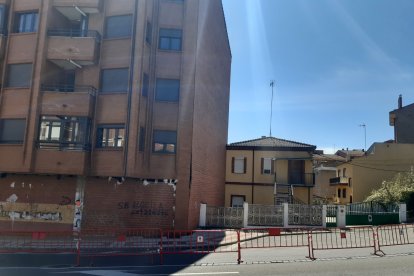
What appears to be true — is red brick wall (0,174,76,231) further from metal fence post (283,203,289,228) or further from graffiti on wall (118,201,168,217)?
metal fence post (283,203,289,228)

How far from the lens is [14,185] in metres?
22.5

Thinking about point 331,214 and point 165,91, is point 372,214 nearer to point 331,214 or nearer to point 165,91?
point 331,214

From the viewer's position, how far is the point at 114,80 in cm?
2266

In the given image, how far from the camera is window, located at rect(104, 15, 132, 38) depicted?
2286 centimetres

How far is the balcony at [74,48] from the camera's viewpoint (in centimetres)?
2241

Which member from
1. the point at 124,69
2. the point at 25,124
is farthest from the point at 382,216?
the point at 25,124

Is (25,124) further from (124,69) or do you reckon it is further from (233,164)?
(233,164)

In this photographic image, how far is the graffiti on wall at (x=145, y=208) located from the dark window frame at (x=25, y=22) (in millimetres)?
11504

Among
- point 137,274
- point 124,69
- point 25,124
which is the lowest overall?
point 137,274

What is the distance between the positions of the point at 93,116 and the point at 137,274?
13198 mm

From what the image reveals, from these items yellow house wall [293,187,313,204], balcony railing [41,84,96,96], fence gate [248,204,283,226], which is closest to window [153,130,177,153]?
balcony railing [41,84,96,96]

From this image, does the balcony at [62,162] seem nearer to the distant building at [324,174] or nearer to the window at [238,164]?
the window at [238,164]

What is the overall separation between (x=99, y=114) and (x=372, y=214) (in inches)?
770

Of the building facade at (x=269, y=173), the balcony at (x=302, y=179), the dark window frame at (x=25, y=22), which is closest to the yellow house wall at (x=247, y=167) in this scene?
the building facade at (x=269, y=173)
